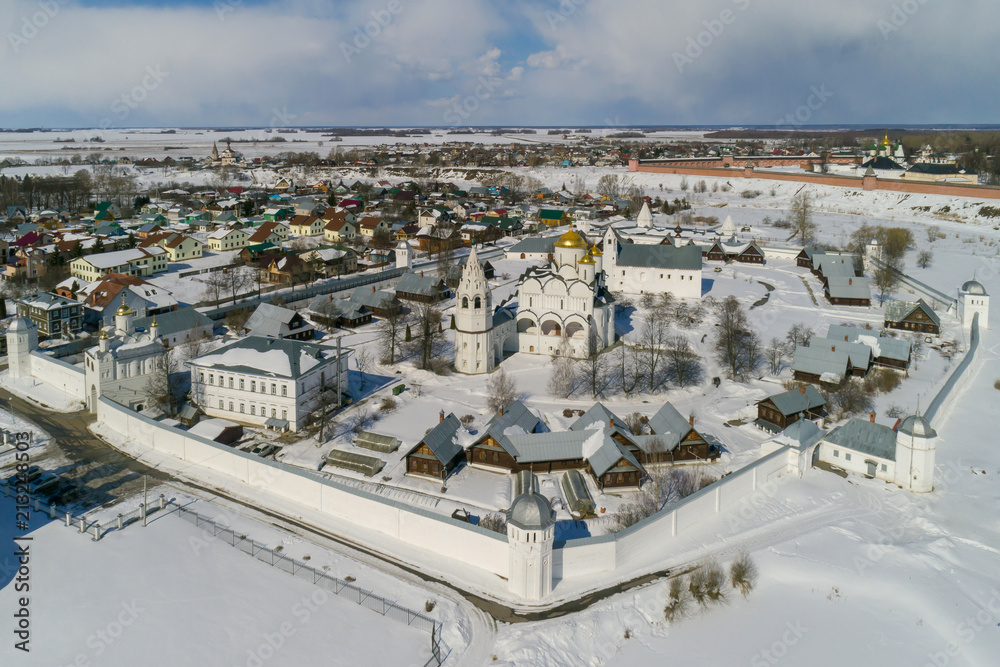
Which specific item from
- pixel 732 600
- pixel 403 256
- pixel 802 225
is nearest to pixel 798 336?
pixel 732 600

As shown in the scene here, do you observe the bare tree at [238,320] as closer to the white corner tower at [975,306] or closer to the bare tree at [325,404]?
the bare tree at [325,404]

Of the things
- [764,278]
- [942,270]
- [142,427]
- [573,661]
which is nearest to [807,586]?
[573,661]

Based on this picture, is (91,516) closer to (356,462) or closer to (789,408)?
(356,462)

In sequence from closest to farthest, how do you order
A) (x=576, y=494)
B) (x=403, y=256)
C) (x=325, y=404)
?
(x=576, y=494), (x=325, y=404), (x=403, y=256)

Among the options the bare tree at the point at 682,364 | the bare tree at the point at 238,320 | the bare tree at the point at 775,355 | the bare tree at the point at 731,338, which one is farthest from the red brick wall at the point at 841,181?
the bare tree at the point at 238,320

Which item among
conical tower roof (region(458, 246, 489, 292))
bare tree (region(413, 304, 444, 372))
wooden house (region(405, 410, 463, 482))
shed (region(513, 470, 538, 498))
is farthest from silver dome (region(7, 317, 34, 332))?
shed (region(513, 470, 538, 498))

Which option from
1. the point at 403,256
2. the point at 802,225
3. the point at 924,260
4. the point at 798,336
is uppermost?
the point at 802,225

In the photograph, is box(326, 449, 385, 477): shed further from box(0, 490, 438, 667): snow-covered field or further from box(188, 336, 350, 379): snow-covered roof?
box(0, 490, 438, 667): snow-covered field
